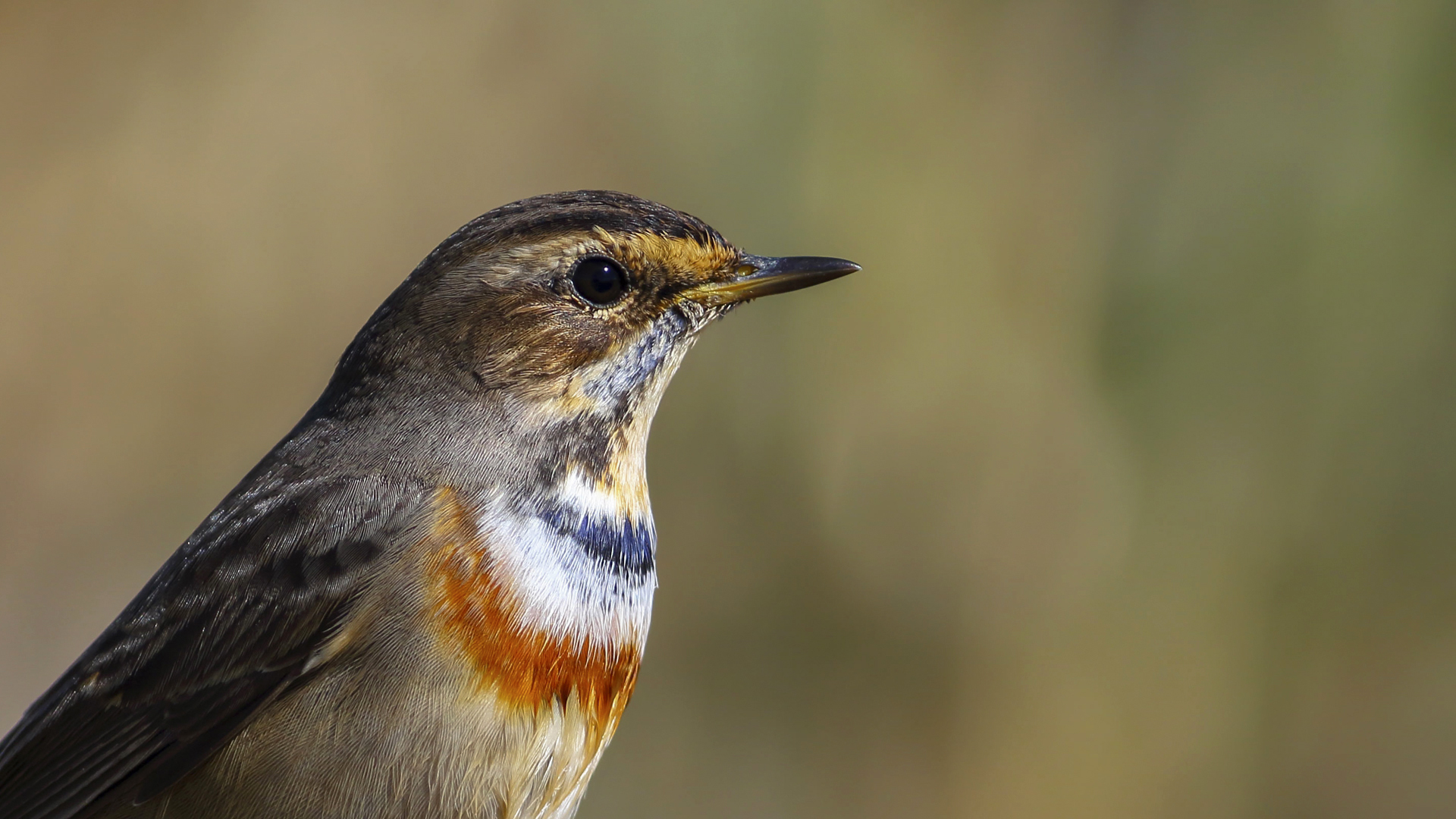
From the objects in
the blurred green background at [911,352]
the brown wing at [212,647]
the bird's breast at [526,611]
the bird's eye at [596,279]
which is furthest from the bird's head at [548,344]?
the blurred green background at [911,352]

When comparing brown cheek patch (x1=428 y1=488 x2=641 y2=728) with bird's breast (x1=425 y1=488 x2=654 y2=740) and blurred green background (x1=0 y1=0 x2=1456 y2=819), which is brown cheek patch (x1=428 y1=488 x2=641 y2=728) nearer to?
bird's breast (x1=425 y1=488 x2=654 y2=740)

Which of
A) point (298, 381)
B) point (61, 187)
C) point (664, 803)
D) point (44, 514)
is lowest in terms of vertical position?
point (664, 803)

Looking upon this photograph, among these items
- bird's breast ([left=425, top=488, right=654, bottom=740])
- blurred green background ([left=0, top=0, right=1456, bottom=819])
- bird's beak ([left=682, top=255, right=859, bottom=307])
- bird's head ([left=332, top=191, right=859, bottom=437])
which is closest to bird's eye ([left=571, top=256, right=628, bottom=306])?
bird's head ([left=332, top=191, right=859, bottom=437])

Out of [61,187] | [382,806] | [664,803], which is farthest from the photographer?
[61,187]

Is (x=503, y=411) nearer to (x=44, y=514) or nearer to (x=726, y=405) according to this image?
(x=726, y=405)

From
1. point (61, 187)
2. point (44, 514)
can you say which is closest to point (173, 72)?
point (61, 187)

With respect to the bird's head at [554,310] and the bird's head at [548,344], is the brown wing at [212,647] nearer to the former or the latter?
the bird's head at [548,344]

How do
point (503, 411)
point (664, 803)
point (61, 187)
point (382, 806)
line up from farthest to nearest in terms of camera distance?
point (61, 187) < point (664, 803) < point (503, 411) < point (382, 806)

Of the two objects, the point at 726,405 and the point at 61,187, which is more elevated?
the point at 61,187
